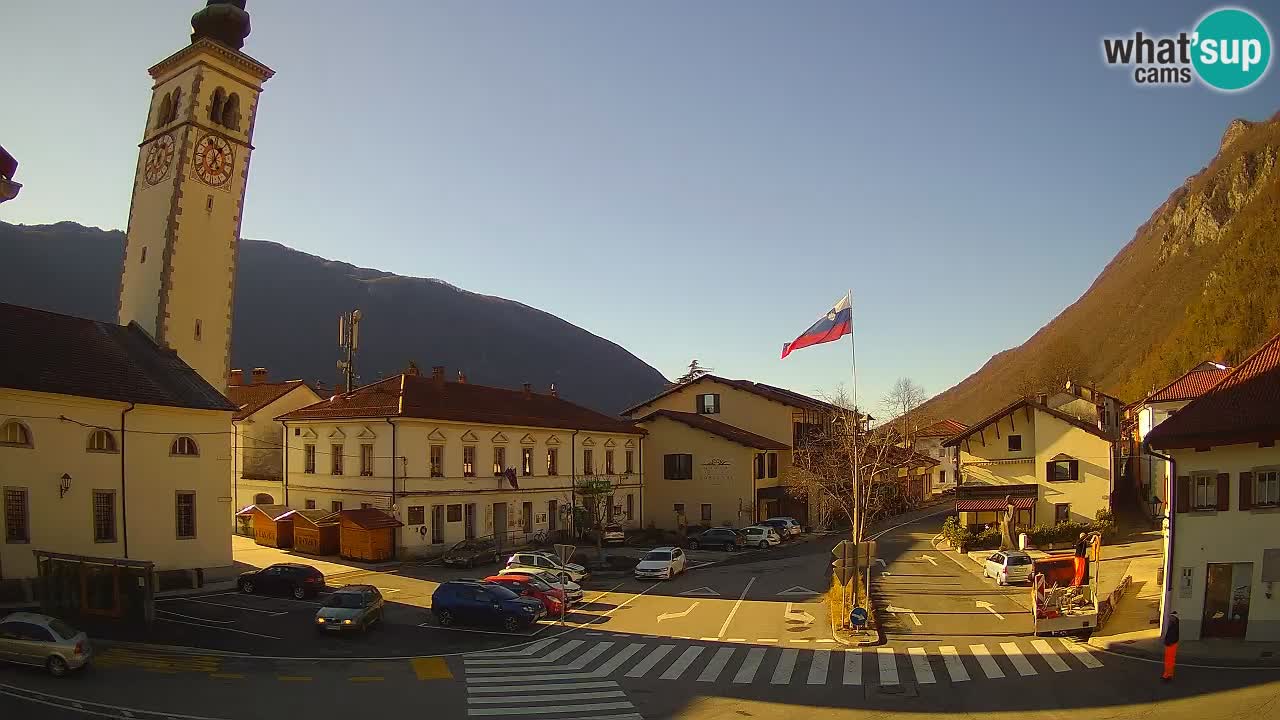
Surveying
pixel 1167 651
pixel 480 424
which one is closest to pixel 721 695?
pixel 1167 651

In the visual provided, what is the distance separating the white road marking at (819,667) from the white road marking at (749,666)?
1.45 metres

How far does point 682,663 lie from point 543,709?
18.7 ft

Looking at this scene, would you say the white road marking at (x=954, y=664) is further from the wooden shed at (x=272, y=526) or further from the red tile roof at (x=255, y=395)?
the red tile roof at (x=255, y=395)

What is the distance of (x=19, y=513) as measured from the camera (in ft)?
93.9

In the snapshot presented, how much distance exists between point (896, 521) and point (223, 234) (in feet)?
172

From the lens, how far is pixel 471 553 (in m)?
43.6

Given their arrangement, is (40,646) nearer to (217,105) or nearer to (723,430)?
(217,105)

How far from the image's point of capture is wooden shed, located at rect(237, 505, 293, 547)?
4538 cm

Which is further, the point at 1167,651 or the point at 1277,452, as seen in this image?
the point at 1277,452

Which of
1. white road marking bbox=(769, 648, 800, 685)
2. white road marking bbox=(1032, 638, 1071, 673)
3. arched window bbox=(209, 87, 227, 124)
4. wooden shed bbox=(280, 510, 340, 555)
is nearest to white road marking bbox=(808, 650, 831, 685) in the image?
white road marking bbox=(769, 648, 800, 685)

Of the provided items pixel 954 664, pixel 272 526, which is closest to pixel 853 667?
pixel 954 664

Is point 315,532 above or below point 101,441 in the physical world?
below

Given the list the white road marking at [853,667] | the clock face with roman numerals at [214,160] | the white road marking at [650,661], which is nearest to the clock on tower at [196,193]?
the clock face with roman numerals at [214,160]

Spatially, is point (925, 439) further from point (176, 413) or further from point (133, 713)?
point (133, 713)
